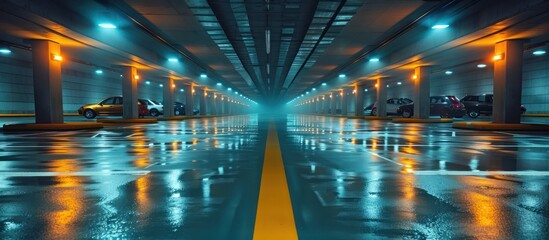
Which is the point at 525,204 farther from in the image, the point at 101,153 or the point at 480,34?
the point at 480,34

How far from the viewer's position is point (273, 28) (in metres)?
15.5

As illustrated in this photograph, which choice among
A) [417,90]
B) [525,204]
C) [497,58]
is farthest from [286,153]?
[417,90]

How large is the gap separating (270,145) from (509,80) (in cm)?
1239

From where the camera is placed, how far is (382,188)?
4.18 metres

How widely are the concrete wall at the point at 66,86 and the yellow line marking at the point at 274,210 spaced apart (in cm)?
3031

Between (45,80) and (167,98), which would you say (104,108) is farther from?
(45,80)

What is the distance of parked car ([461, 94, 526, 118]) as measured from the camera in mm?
29797

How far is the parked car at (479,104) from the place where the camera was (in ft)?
97.8

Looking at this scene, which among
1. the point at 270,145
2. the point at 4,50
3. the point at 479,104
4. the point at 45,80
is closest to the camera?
the point at 270,145

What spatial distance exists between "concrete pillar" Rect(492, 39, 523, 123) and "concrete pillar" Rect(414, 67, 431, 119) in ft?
26.5

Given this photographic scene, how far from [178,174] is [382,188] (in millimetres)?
2804

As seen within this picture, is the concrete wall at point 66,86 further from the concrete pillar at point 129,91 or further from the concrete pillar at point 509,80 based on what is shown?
the concrete pillar at point 509,80

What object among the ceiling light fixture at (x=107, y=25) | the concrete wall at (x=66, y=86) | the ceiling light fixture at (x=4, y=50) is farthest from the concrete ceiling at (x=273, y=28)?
the concrete wall at (x=66, y=86)

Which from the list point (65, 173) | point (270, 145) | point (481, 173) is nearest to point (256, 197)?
point (65, 173)
